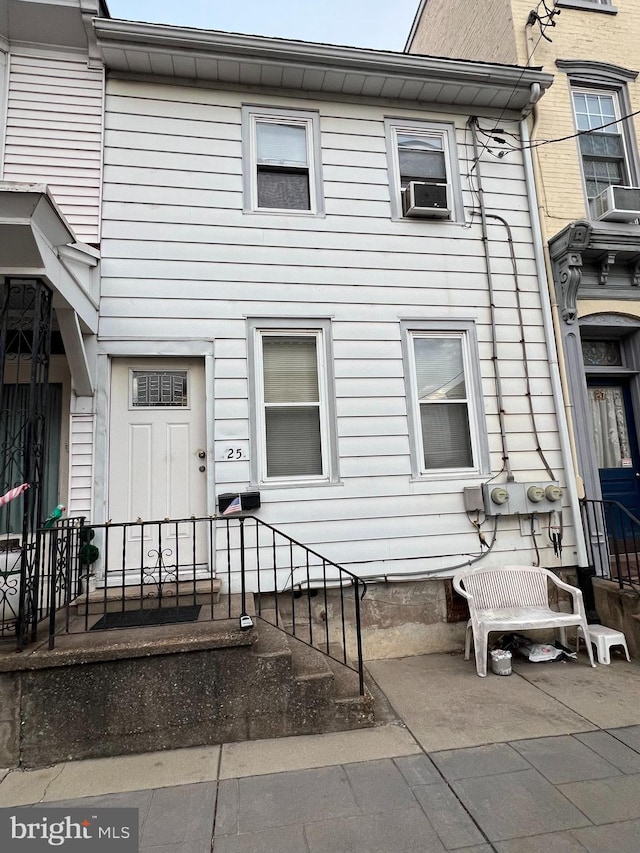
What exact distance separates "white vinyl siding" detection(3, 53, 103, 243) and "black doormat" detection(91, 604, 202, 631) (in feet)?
11.2

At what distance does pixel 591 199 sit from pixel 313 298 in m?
3.72

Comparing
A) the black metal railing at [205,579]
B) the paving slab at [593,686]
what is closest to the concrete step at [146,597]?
the black metal railing at [205,579]

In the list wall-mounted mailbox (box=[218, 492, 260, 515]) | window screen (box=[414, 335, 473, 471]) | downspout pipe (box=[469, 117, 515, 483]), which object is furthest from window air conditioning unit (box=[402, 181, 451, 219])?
wall-mounted mailbox (box=[218, 492, 260, 515])

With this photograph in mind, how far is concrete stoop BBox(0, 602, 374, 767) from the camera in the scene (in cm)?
305

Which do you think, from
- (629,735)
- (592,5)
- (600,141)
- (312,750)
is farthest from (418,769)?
(592,5)

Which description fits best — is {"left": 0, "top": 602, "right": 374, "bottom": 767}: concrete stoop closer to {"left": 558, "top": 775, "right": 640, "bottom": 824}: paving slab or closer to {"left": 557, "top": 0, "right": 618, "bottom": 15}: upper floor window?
{"left": 558, "top": 775, "right": 640, "bottom": 824}: paving slab

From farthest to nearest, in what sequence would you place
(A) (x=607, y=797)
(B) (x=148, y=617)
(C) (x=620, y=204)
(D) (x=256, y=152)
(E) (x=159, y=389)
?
(C) (x=620, y=204)
(D) (x=256, y=152)
(E) (x=159, y=389)
(B) (x=148, y=617)
(A) (x=607, y=797)

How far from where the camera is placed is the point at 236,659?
326cm

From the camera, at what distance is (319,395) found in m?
4.95

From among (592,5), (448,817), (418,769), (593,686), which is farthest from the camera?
(592,5)

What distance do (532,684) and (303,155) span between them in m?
5.63

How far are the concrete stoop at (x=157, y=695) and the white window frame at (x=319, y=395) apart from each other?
1.64 meters

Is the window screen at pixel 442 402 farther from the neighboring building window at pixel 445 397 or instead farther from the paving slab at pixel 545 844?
the paving slab at pixel 545 844

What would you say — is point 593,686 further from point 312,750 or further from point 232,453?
point 232,453
